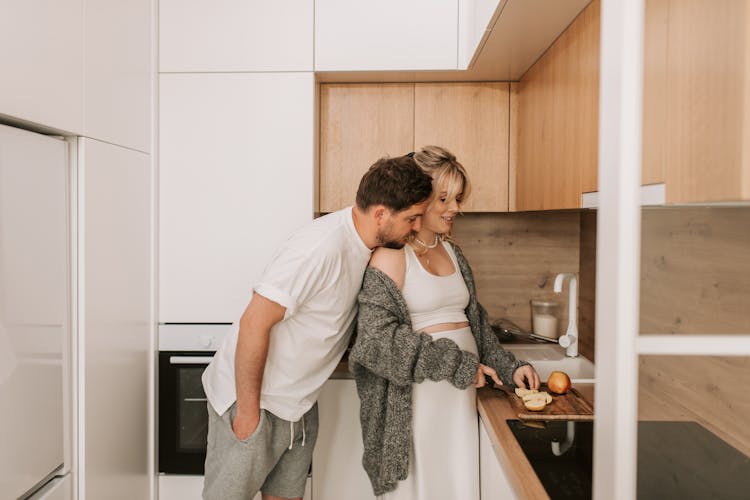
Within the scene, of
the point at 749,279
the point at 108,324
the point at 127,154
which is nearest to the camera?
the point at 749,279

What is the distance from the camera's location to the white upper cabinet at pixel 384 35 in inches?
83.5

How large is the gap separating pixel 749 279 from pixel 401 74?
4.52 feet

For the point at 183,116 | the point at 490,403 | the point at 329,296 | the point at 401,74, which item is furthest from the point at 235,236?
the point at 490,403

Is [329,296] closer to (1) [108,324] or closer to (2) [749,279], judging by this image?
(1) [108,324]

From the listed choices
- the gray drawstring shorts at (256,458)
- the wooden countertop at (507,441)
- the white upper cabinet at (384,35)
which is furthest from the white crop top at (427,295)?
the white upper cabinet at (384,35)

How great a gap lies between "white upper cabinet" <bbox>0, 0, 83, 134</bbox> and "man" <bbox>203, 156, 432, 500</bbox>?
0.63 metres

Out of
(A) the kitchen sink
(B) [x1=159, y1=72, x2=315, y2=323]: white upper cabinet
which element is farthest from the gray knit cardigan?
(B) [x1=159, y1=72, x2=315, y2=323]: white upper cabinet

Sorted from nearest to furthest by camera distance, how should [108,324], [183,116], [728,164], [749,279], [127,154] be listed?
[728,164], [749,279], [108,324], [127,154], [183,116]

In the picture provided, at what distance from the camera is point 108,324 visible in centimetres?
171

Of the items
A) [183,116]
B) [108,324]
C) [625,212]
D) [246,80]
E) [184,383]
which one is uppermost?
[246,80]

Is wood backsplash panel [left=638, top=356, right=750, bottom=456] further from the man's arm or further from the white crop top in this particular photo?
the man's arm

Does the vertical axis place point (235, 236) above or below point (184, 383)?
above

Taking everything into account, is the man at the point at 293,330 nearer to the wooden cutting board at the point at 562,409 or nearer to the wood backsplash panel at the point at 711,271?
the wooden cutting board at the point at 562,409

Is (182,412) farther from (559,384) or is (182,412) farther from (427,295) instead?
(559,384)
